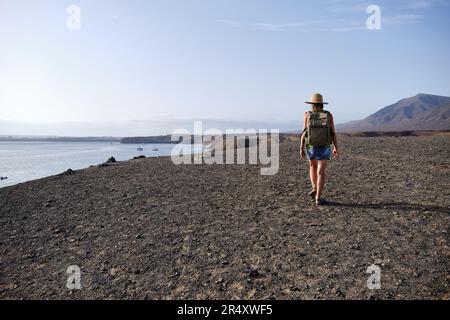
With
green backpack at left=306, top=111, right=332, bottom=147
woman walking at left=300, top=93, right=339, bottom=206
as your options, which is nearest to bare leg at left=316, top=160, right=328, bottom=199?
woman walking at left=300, top=93, right=339, bottom=206

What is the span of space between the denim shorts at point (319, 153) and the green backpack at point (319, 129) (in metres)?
0.10

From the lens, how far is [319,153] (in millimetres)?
7461

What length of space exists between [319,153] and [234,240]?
2.90m

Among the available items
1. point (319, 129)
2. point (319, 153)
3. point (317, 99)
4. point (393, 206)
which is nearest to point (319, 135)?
point (319, 129)

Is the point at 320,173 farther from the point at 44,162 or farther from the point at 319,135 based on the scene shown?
the point at 44,162

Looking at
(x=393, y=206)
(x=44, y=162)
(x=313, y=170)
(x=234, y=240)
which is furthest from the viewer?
(x=44, y=162)

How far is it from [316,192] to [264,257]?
3235 millimetres

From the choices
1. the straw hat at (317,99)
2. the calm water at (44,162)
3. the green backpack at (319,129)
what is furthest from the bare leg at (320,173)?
the calm water at (44,162)

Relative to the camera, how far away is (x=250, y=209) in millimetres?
7660

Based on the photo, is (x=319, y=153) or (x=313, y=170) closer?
(x=319, y=153)

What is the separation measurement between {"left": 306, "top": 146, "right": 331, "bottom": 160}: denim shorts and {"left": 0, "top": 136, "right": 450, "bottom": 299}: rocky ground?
41.5 inches

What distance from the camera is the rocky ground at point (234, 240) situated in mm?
4277
